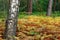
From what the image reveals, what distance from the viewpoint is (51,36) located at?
30.7 feet

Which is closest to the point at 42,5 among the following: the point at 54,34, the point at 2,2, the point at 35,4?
the point at 35,4

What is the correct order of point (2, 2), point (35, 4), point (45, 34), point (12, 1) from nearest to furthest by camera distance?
1. point (12, 1)
2. point (45, 34)
3. point (2, 2)
4. point (35, 4)

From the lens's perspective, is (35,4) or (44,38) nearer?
(44,38)

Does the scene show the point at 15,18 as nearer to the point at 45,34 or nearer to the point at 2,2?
the point at 45,34

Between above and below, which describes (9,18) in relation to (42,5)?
above

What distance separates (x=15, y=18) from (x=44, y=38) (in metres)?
1.60

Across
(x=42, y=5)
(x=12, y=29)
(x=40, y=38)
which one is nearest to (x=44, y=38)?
(x=40, y=38)

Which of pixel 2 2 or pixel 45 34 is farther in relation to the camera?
pixel 2 2

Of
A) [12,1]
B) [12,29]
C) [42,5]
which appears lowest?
[42,5]

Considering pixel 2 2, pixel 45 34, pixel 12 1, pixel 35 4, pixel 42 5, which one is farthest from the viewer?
pixel 42 5

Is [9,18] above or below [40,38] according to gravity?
above

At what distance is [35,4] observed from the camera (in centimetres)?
4025

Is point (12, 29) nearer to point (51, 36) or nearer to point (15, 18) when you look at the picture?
point (15, 18)

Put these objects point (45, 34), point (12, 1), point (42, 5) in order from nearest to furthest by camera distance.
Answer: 1. point (12, 1)
2. point (45, 34)
3. point (42, 5)
